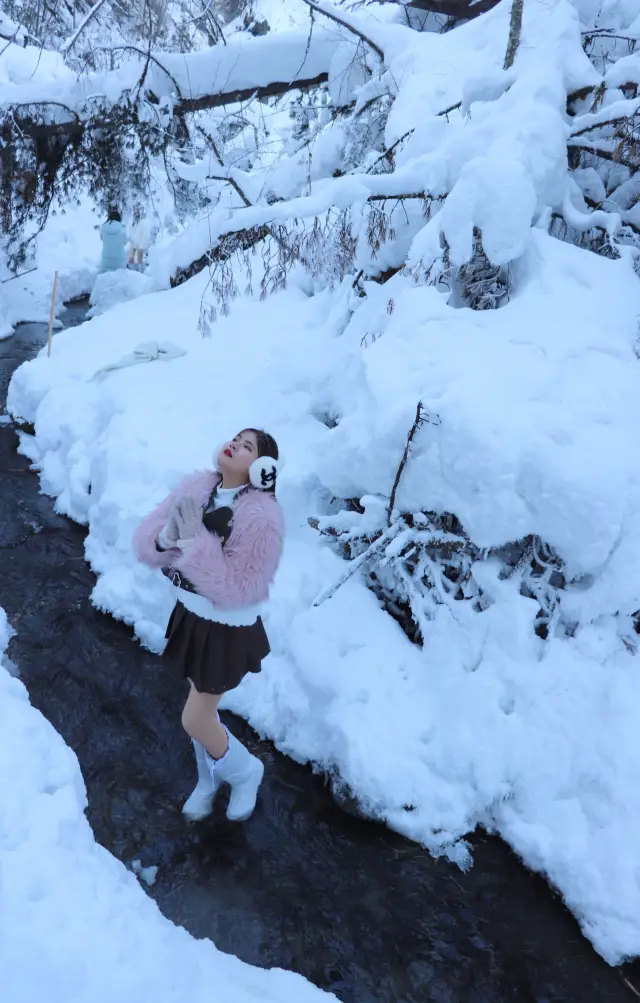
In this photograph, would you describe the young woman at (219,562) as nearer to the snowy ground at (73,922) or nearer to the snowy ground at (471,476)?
the snowy ground at (73,922)

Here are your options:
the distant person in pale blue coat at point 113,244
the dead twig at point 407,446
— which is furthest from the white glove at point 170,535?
the distant person in pale blue coat at point 113,244

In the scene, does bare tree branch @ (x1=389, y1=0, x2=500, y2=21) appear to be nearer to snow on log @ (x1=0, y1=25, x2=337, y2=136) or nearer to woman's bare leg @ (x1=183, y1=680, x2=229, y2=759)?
snow on log @ (x1=0, y1=25, x2=337, y2=136)

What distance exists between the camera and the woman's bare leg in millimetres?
2439

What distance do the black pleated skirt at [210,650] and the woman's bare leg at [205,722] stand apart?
7 cm

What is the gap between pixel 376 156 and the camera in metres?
5.13

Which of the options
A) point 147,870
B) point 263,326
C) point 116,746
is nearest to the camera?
point 147,870

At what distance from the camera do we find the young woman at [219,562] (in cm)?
216

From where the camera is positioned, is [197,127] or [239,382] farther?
[197,127]

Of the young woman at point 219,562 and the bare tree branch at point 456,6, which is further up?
the bare tree branch at point 456,6

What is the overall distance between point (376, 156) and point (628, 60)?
194 centimetres

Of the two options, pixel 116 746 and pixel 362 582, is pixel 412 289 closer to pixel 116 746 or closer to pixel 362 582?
pixel 362 582

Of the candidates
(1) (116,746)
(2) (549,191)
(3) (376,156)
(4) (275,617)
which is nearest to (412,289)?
(2) (549,191)

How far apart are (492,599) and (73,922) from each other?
2463mm

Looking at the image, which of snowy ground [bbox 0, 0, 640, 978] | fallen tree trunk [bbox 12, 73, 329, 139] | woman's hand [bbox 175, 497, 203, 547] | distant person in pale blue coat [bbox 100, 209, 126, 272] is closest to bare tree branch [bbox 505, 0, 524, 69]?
snowy ground [bbox 0, 0, 640, 978]
